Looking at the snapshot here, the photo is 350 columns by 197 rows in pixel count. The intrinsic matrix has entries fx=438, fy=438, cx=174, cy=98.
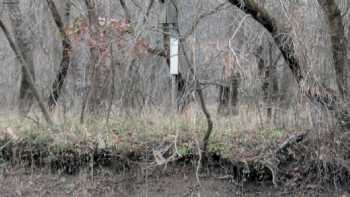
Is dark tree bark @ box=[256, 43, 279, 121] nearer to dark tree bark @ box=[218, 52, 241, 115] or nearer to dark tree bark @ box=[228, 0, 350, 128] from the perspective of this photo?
dark tree bark @ box=[218, 52, 241, 115]

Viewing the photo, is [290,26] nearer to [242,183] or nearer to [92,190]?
[242,183]

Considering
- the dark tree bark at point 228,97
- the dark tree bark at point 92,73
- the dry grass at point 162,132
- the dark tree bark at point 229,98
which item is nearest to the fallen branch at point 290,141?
the dry grass at point 162,132

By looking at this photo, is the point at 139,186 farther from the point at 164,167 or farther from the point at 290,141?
the point at 290,141

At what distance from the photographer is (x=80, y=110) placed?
9109 millimetres

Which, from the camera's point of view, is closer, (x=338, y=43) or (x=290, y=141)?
(x=338, y=43)

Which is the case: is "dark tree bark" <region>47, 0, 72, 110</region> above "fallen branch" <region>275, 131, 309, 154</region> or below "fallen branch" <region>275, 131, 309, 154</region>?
above

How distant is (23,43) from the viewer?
423 inches

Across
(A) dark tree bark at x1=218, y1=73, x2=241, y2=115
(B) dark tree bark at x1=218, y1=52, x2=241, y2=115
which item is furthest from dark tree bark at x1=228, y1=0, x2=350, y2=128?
(A) dark tree bark at x1=218, y1=73, x2=241, y2=115

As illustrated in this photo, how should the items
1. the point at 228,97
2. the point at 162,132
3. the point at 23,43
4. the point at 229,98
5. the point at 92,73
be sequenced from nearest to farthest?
the point at 162,132 → the point at 92,73 → the point at 229,98 → the point at 228,97 → the point at 23,43

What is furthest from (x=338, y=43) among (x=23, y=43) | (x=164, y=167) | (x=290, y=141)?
(x=23, y=43)

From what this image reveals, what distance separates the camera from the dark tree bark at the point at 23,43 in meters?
10.4

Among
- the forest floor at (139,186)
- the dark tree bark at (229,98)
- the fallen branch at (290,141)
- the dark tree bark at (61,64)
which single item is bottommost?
the forest floor at (139,186)

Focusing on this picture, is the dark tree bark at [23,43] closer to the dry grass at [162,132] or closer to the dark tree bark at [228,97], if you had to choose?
Answer: the dry grass at [162,132]

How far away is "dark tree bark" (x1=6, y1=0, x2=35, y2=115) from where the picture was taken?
10.4m
